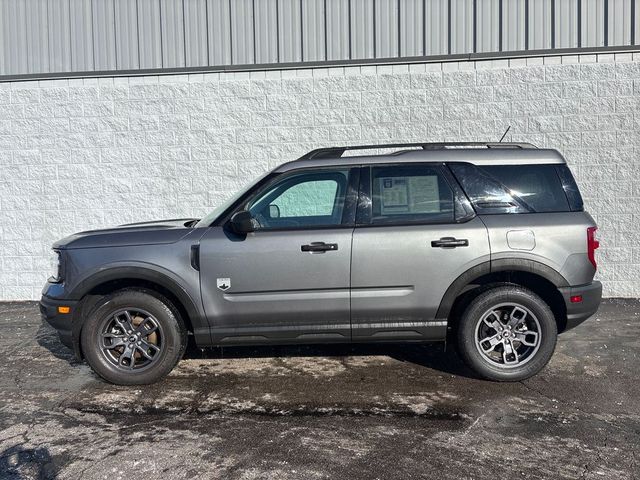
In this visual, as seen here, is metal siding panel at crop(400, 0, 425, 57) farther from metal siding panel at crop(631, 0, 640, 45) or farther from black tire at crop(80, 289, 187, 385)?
black tire at crop(80, 289, 187, 385)

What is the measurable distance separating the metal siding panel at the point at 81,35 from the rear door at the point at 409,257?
5673 mm

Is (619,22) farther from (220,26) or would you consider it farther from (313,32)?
(220,26)

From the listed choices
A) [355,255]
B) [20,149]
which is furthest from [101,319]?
[20,149]

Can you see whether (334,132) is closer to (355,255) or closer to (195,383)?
(355,255)

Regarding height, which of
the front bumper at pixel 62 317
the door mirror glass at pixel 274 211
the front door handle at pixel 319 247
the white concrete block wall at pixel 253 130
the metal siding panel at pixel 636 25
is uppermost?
the metal siding panel at pixel 636 25

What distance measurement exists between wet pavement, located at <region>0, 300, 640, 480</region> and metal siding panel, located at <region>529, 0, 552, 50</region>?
4200 mm

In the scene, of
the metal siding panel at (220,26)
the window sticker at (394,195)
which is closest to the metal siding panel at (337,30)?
the metal siding panel at (220,26)

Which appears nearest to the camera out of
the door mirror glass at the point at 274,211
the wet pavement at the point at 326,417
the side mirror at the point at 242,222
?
the wet pavement at the point at 326,417

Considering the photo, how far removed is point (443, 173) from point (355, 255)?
1035 mm

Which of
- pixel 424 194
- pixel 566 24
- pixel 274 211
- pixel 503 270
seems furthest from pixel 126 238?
pixel 566 24

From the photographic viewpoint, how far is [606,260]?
26.2 feet

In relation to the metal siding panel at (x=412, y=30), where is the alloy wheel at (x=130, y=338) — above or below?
below

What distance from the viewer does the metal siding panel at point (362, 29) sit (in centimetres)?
811

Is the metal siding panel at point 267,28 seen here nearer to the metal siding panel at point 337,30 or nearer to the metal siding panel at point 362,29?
the metal siding panel at point 337,30
